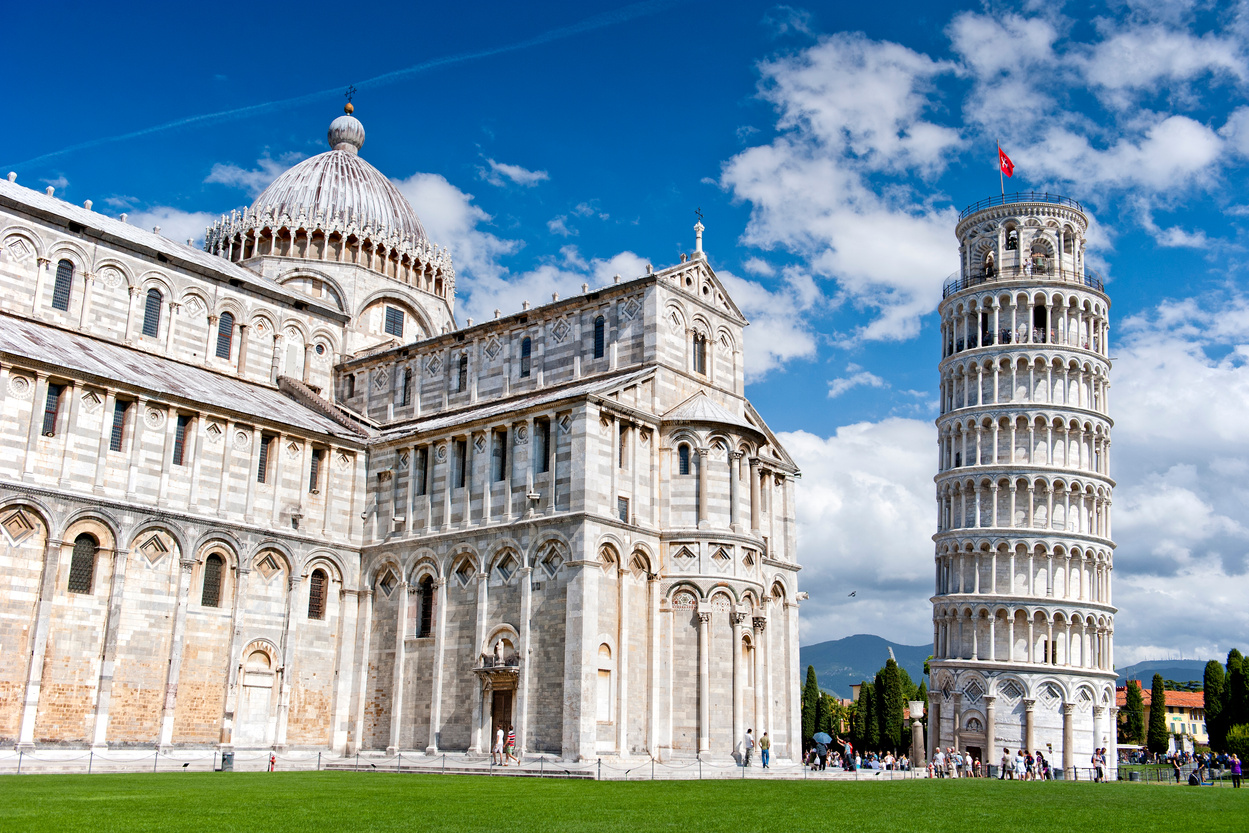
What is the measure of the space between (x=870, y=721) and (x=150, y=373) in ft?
202

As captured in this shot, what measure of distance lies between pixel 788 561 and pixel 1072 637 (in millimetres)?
32355

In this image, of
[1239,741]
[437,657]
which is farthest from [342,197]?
[1239,741]

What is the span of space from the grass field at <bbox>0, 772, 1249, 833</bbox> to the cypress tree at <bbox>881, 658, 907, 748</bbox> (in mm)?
52617

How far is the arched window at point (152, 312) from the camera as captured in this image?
45.5 meters

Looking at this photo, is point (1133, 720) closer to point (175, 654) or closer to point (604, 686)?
point (604, 686)

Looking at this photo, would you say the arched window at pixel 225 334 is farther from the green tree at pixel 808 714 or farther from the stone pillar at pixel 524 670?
the green tree at pixel 808 714

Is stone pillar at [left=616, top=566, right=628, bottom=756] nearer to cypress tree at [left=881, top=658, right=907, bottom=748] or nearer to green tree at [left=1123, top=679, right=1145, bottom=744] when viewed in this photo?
cypress tree at [left=881, top=658, right=907, bottom=748]

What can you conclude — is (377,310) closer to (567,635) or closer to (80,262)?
(80,262)

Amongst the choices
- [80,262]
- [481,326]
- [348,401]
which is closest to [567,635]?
[481,326]

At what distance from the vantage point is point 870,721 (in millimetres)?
84562

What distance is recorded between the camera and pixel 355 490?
146ft

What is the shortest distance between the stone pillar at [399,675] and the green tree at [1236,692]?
60540mm

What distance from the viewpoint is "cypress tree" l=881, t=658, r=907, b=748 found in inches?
3221

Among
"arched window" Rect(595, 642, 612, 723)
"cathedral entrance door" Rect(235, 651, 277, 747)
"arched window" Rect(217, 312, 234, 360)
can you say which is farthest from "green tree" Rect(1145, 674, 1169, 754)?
"arched window" Rect(217, 312, 234, 360)
